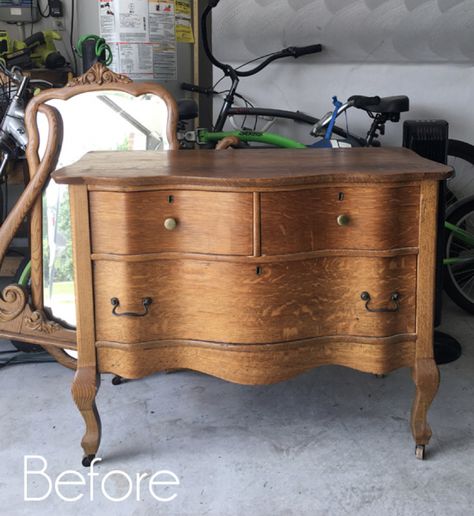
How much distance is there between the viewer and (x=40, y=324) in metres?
2.23

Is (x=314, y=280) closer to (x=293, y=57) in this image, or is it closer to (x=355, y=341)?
(x=355, y=341)

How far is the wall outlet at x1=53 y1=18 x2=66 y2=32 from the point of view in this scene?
11.2 feet

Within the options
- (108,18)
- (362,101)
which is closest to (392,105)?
(362,101)

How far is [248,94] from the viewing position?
10.9ft

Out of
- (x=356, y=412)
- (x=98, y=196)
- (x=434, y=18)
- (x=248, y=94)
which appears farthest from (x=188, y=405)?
(x=434, y=18)

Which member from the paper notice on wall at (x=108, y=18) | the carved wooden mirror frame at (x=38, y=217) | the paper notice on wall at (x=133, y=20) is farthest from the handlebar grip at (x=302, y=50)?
the carved wooden mirror frame at (x=38, y=217)

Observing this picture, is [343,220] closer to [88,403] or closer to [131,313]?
[131,313]

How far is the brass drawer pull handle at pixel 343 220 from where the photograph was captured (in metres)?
1.72

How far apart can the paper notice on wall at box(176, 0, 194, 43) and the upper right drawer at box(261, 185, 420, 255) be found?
1.48m

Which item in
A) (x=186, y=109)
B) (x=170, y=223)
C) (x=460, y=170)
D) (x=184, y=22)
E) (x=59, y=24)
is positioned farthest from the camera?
(x=59, y=24)

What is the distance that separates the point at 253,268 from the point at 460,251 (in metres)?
1.67

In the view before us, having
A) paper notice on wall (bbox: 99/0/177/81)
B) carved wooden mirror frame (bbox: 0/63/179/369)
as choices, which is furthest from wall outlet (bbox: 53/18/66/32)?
carved wooden mirror frame (bbox: 0/63/179/369)

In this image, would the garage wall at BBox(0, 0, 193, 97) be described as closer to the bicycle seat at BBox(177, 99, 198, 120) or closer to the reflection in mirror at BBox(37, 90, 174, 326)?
the bicycle seat at BBox(177, 99, 198, 120)

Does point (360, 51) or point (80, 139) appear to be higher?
point (360, 51)
